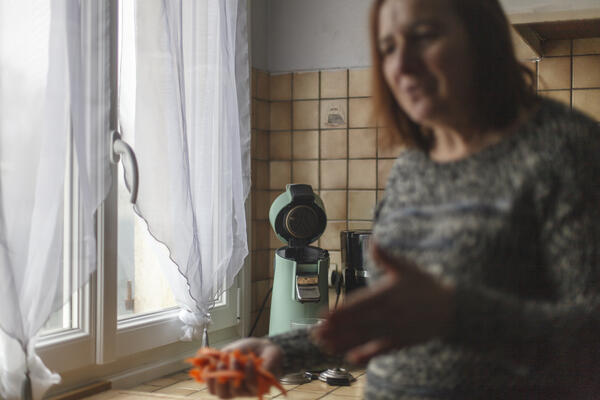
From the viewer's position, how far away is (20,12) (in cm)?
141

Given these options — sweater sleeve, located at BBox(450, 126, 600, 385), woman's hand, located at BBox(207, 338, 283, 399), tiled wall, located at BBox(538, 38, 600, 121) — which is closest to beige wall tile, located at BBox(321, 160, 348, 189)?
tiled wall, located at BBox(538, 38, 600, 121)

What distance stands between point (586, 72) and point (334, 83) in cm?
96

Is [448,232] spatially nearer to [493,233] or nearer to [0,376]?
[493,233]

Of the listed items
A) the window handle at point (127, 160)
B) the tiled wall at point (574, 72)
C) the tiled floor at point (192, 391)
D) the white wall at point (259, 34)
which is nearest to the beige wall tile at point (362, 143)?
the white wall at point (259, 34)

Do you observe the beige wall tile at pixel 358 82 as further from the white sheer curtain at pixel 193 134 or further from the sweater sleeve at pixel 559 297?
the sweater sleeve at pixel 559 297

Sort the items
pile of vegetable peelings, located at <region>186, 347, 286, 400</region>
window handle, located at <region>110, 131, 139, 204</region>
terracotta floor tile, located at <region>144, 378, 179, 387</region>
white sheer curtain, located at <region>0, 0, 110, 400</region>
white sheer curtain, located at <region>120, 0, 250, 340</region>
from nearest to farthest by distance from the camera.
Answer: pile of vegetable peelings, located at <region>186, 347, 286, 400</region> → white sheer curtain, located at <region>0, 0, 110, 400</region> → window handle, located at <region>110, 131, 139, 204</region> → white sheer curtain, located at <region>120, 0, 250, 340</region> → terracotta floor tile, located at <region>144, 378, 179, 387</region>

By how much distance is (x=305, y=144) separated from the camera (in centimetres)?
276

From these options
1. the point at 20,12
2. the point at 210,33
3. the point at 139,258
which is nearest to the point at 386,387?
the point at 20,12

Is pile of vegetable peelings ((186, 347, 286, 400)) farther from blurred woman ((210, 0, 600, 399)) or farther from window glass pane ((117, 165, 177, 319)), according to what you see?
window glass pane ((117, 165, 177, 319))

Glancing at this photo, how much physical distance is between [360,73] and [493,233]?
6.94ft

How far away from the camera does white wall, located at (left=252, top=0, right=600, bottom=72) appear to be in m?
2.70

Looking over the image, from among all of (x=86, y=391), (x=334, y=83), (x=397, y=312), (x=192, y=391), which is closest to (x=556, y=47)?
(x=334, y=83)

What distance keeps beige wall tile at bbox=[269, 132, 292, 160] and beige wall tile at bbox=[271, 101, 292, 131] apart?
3cm

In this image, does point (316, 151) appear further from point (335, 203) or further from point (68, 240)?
point (68, 240)
